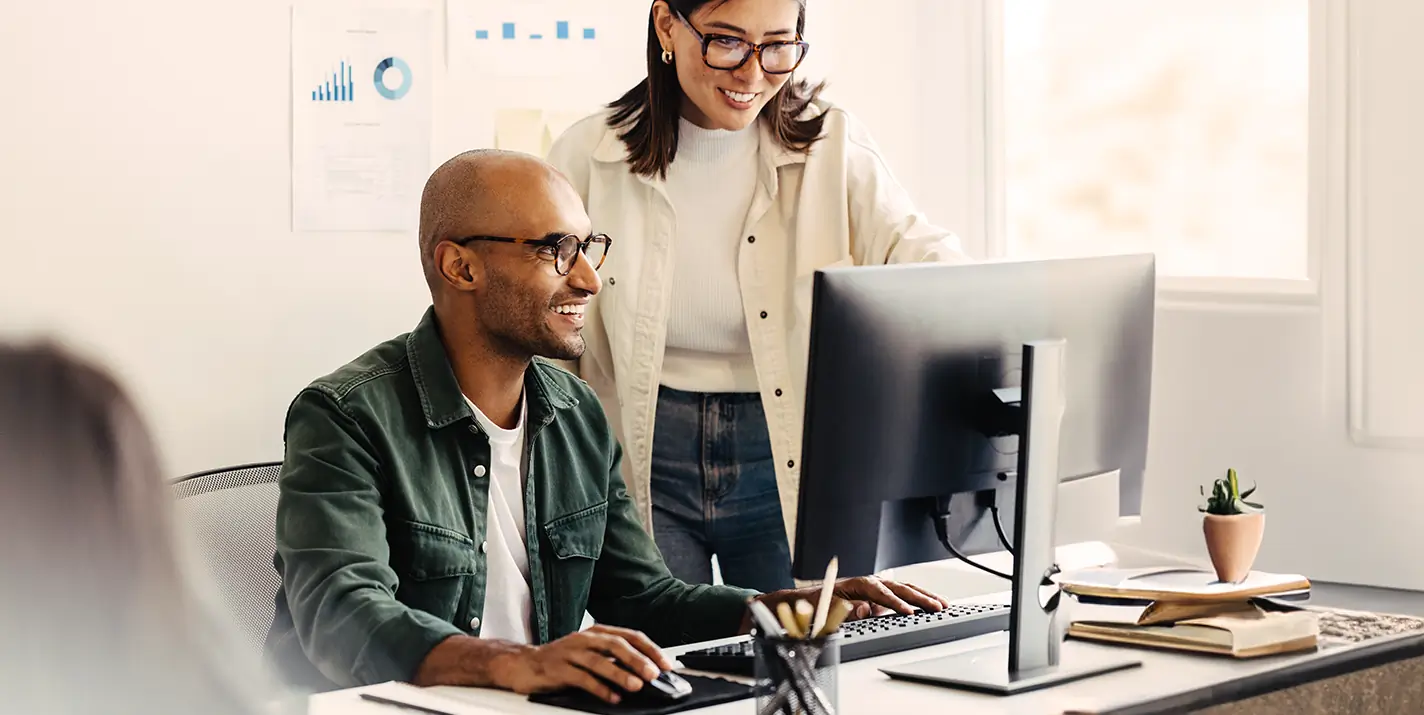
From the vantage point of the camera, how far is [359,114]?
115 inches

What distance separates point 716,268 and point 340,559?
36.5 inches

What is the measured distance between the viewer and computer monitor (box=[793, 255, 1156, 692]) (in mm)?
1515

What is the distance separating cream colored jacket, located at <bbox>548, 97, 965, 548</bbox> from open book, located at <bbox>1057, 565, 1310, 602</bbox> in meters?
0.58

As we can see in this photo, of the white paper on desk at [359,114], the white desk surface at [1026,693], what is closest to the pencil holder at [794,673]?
the white desk surface at [1026,693]

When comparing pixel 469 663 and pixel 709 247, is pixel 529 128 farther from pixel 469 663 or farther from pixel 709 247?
pixel 469 663

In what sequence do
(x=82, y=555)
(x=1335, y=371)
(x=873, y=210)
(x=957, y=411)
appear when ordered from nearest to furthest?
(x=82, y=555) < (x=957, y=411) < (x=873, y=210) < (x=1335, y=371)

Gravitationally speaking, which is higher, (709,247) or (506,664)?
(709,247)

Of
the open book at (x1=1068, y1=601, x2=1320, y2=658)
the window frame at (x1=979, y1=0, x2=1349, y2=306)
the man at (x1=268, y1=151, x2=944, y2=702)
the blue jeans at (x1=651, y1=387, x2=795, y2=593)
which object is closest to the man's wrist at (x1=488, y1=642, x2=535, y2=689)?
the man at (x1=268, y1=151, x2=944, y2=702)

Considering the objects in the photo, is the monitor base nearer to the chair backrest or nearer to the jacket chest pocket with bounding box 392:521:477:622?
the jacket chest pocket with bounding box 392:521:477:622

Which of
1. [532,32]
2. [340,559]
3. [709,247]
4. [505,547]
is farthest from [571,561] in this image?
[532,32]

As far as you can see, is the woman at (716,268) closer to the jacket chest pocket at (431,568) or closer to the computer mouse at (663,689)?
the jacket chest pocket at (431,568)

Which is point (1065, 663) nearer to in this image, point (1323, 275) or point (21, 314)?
point (21, 314)

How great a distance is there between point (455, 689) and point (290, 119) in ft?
5.13

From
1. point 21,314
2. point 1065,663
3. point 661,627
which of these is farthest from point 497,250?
point 21,314
